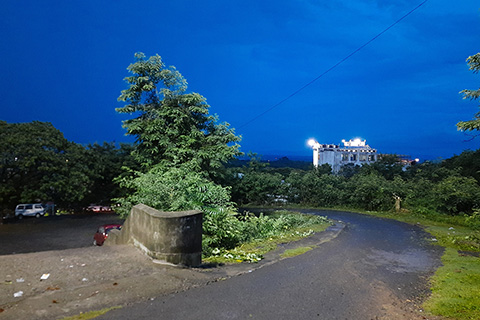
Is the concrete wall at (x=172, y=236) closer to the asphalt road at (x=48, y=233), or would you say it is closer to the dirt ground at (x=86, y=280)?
the dirt ground at (x=86, y=280)

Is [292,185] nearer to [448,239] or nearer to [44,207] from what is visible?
[448,239]

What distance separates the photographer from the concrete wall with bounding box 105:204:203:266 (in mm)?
6266

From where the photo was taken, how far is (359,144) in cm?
6794

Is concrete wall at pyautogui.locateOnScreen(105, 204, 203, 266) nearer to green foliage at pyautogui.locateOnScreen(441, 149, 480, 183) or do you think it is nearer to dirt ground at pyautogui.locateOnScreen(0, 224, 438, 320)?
dirt ground at pyautogui.locateOnScreen(0, 224, 438, 320)

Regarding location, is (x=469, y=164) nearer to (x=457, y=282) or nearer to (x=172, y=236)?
(x=457, y=282)

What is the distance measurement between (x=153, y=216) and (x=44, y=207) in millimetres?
25623

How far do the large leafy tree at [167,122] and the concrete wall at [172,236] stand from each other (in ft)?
29.3

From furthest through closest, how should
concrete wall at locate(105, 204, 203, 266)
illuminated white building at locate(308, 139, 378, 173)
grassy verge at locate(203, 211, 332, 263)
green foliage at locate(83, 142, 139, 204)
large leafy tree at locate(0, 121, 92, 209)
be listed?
illuminated white building at locate(308, 139, 378, 173) < green foliage at locate(83, 142, 139, 204) < large leafy tree at locate(0, 121, 92, 209) < grassy verge at locate(203, 211, 332, 263) < concrete wall at locate(105, 204, 203, 266)

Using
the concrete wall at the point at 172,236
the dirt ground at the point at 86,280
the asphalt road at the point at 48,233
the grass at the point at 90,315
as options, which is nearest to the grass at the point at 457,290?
the dirt ground at the point at 86,280

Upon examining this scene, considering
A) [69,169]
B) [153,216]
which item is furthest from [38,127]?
[153,216]

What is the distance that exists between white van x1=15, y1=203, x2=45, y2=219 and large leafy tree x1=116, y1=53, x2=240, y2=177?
14.8 m

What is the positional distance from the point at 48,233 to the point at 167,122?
387 inches

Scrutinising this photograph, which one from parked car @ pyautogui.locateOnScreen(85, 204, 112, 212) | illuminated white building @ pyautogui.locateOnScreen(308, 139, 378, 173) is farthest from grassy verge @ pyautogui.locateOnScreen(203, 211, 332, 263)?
illuminated white building @ pyautogui.locateOnScreen(308, 139, 378, 173)

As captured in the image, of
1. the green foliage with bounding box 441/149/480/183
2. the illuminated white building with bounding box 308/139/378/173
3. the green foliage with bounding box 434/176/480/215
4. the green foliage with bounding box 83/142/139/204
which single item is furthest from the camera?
the illuminated white building with bounding box 308/139/378/173
